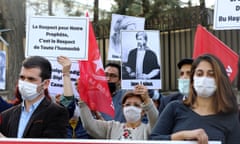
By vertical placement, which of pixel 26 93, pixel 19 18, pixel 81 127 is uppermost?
pixel 19 18

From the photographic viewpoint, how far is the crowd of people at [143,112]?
3.30 m

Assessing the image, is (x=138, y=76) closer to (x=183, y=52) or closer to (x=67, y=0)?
(x=183, y=52)

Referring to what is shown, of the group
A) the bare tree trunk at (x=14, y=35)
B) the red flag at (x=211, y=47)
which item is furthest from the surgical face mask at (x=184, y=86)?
the bare tree trunk at (x=14, y=35)

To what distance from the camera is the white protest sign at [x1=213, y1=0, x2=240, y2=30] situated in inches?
209

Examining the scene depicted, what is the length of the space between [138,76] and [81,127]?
78 cm

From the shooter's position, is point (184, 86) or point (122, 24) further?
point (122, 24)

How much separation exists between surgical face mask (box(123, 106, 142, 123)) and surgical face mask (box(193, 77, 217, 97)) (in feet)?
3.91

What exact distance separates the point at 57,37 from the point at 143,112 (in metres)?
1.19

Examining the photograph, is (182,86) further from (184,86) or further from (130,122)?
(130,122)

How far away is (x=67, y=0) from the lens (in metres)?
12.2

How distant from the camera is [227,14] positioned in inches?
211

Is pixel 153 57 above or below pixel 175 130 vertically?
above

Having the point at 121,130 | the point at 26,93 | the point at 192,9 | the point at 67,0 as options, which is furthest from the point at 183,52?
the point at 26,93

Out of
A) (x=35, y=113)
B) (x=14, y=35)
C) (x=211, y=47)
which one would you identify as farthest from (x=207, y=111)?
(x=14, y=35)
